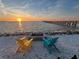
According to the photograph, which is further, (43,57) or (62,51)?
(62,51)

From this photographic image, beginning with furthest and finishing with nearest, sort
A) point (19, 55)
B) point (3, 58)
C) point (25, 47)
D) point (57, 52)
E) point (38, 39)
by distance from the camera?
point (38, 39)
point (25, 47)
point (57, 52)
point (19, 55)
point (3, 58)

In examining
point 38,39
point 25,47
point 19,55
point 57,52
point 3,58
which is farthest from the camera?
point 38,39

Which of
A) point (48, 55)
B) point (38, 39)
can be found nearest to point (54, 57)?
point (48, 55)

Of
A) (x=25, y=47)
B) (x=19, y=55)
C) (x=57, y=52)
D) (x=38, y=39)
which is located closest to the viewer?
A: (x=19, y=55)

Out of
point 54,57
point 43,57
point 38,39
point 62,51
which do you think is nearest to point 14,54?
point 43,57

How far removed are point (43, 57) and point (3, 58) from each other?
2.21 m

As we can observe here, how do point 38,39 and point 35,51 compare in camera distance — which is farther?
point 38,39

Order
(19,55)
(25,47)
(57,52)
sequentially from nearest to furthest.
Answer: (19,55) → (57,52) → (25,47)

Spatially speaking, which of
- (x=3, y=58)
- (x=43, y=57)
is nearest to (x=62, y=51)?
(x=43, y=57)

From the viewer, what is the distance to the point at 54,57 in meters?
8.05

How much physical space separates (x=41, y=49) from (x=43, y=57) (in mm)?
1620

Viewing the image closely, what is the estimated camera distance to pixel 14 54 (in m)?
8.61

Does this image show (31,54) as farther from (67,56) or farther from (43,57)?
(67,56)

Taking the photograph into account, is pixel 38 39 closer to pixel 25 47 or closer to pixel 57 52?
pixel 25 47
